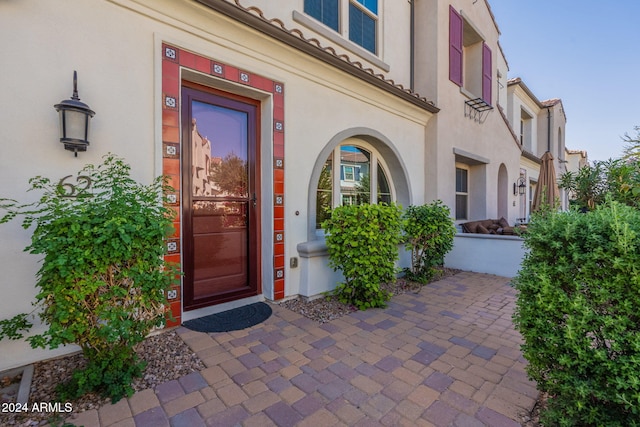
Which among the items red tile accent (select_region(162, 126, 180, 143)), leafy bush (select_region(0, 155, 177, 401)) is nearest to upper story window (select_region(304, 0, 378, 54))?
red tile accent (select_region(162, 126, 180, 143))

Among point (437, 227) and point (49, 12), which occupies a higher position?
point (49, 12)

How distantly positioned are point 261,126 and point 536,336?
3.50 metres

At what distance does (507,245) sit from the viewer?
18.6 ft

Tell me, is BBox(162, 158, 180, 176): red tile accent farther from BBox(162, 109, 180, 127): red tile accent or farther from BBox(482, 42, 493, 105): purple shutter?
BBox(482, 42, 493, 105): purple shutter

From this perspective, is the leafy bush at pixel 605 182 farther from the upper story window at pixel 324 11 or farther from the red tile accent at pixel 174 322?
the upper story window at pixel 324 11

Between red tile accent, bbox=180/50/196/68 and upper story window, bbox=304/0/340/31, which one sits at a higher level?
upper story window, bbox=304/0/340/31

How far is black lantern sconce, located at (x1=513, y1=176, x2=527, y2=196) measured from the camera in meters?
10.3

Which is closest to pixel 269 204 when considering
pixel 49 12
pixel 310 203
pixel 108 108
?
pixel 310 203

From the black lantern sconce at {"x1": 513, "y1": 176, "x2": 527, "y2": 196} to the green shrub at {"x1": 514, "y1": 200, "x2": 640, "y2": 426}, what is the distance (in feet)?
32.7

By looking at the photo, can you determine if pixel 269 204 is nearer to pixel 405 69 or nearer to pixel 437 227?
pixel 437 227

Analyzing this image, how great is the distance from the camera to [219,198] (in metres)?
3.53

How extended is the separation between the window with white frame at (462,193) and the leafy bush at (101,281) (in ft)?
26.6

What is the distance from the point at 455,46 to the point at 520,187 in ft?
21.5

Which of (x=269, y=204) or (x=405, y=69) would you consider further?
(x=405, y=69)
